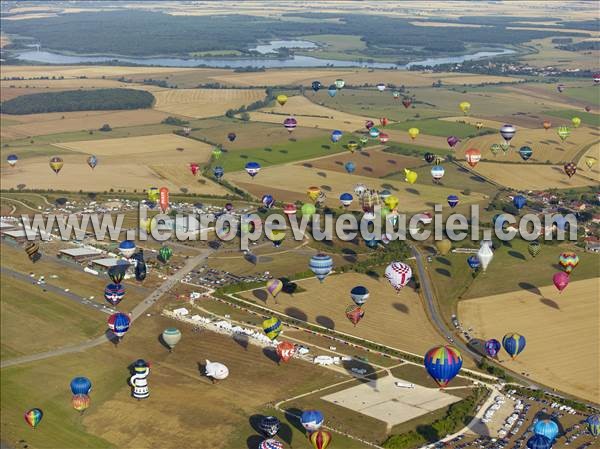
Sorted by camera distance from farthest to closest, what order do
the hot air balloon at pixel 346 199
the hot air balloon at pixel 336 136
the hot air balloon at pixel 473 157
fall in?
the hot air balloon at pixel 336 136, the hot air balloon at pixel 473 157, the hot air balloon at pixel 346 199

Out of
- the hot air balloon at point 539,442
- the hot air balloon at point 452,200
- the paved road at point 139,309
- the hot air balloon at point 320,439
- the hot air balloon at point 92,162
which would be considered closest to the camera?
the hot air balloon at point 539,442

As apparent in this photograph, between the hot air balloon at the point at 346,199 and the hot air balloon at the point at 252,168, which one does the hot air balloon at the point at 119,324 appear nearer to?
the hot air balloon at the point at 346,199

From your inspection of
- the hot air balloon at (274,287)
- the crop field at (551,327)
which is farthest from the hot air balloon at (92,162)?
the crop field at (551,327)

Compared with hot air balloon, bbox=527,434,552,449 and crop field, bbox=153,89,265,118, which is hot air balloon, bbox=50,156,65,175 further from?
hot air balloon, bbox=527,434,552,449

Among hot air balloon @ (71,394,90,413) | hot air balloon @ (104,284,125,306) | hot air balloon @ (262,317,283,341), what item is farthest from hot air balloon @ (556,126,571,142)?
hot air balloon @ (71,394,90,413)

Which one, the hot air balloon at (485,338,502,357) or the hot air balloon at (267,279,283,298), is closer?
the hot air balloon at (485,338,502,357)

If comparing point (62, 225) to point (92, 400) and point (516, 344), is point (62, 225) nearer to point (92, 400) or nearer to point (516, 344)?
point (92, 400)

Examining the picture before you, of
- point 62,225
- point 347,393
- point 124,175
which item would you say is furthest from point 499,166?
point 347,393
